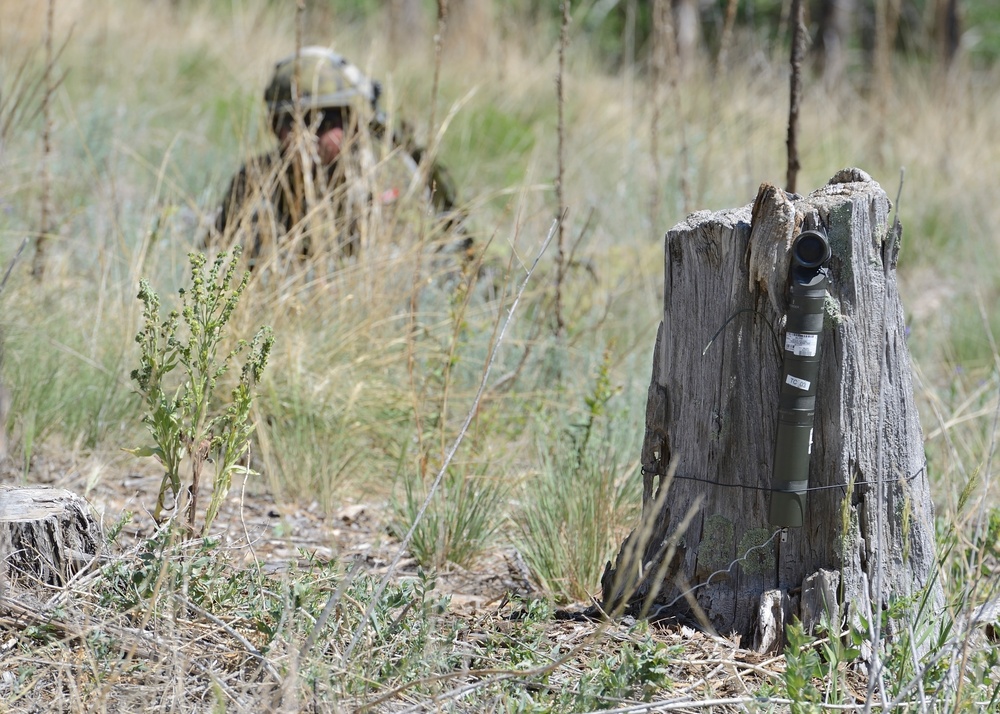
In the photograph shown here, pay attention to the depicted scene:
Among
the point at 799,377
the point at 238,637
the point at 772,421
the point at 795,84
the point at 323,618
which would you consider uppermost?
the point at 795,84

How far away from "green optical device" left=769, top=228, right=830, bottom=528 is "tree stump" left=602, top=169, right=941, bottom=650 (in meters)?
0.04

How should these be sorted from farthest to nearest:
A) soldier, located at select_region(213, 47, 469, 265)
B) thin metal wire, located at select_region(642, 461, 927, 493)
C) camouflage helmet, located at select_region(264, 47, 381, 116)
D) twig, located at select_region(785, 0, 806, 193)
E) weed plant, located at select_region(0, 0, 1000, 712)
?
camouflage helmet, located at select_region(264, 47, 381, 116) < soldier, located at select_region(213, 47, 469, 265) < twig, located at select_region(785, 0, 806, 193) < thin metal wire, located at select_region(642, 461, 927, 493) < weed plant, located at select_region(0, 0, 1000, 712)

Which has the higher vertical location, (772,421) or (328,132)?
(328,132)

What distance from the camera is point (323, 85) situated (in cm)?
419

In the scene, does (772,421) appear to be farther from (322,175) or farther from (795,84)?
(322,175)

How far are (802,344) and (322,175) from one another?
7.69 ft

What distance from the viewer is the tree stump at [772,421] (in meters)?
1.97

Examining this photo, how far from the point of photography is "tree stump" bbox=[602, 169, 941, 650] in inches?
77.7

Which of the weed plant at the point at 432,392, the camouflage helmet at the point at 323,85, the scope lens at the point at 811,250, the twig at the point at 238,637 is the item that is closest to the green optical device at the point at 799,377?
the scope lens at the point at 811,250

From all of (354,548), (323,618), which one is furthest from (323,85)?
(323,618)

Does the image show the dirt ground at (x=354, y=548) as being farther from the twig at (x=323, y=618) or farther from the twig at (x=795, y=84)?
the twig at (x=795, y=84)

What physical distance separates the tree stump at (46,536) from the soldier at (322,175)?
1406 millimetres

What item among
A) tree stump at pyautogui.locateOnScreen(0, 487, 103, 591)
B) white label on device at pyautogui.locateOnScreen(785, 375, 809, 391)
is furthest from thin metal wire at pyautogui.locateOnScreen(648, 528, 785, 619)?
tree stump at pyautogui.locateOnScreen(0, 487, 103, 591)

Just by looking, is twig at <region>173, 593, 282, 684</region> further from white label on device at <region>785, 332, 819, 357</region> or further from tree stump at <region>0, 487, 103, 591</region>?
white label on device at <region>785, 332, 819, 357</region>
